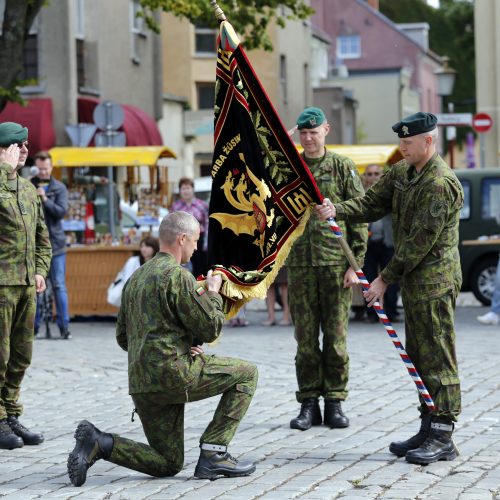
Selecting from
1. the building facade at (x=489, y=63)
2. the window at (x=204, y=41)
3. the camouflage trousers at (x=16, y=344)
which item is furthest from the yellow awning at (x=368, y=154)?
the window at (x=204, y=41)

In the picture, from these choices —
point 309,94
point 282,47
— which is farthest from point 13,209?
point 309,94

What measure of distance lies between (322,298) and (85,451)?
8.42ft

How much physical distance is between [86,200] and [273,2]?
615 centimetres

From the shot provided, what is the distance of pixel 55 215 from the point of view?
15133mm

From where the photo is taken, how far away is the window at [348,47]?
253 ft

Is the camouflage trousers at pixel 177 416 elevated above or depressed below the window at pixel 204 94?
below

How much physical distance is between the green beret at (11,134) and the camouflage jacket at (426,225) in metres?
2.36

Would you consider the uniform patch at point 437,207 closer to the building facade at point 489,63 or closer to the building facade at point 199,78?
the building facade at point 199,78

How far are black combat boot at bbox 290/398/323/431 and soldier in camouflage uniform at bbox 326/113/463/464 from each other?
1282 millimetres

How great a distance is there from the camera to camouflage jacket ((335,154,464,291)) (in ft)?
25.3

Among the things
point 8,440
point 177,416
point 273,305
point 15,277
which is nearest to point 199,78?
point 273,305

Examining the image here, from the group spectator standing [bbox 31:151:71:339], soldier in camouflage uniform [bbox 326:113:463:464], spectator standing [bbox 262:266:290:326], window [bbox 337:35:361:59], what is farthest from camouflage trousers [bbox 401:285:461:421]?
window [bbox 337:35:361:59]

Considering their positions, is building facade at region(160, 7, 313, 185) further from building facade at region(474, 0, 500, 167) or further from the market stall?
the market stall

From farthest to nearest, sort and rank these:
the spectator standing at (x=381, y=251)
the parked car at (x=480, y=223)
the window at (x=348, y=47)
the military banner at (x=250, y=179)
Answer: the window at (x=348, y=47), the parked car at (x=480, y=223), the spectator standing at (x=381, y=251), the military banner at (x=250, y=179)
